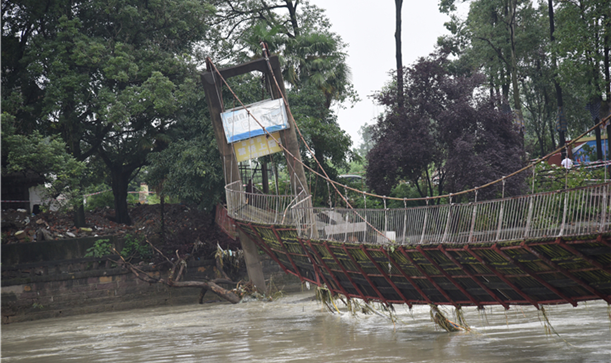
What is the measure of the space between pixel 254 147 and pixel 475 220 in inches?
311

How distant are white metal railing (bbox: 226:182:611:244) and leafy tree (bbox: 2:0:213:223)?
23.7ft

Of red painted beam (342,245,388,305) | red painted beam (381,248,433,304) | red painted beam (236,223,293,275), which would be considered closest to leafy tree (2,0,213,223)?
red painted beam (236,223,293,275)

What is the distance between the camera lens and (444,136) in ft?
63.8

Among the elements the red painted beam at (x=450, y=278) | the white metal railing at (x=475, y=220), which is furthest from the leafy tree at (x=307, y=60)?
the red painted beam at (x=450, y=278)

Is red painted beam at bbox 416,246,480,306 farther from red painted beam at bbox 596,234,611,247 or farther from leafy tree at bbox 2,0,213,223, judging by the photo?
leafy tree at bbox 2,0,213,223

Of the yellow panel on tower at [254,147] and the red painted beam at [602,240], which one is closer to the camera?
the red painted beam at [602,240]

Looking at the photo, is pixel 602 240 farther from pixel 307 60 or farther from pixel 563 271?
pixel 307 60

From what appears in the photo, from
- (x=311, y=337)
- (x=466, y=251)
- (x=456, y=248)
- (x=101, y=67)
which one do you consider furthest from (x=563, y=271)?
(x=101, y=67)

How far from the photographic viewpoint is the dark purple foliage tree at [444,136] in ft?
59.7

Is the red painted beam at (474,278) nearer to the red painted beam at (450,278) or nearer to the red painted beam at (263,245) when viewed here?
the red painted beam at (450,278)

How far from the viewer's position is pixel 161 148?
2130 cm

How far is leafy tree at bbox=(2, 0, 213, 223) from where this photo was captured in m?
18.6

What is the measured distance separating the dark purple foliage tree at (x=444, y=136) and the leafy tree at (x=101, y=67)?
7493mm

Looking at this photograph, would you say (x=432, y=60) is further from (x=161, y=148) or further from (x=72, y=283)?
(x=72, y=283)
